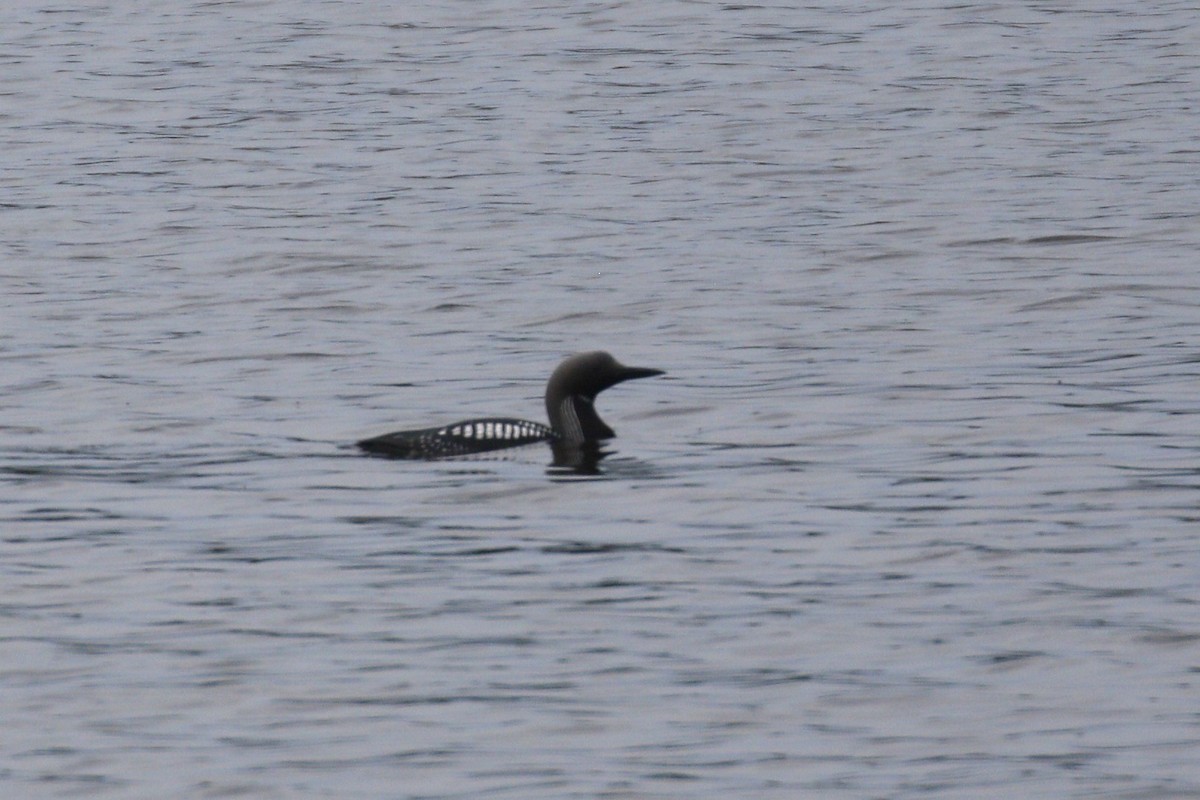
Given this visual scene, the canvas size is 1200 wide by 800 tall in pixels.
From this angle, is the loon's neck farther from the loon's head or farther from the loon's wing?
the loon's wing

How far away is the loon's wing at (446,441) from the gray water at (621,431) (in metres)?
0.23

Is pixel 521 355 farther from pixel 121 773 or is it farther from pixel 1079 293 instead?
pixel 121 773

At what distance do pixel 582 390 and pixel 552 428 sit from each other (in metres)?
0.32

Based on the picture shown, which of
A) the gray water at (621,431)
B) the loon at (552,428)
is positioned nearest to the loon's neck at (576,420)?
the loon at (552,428)

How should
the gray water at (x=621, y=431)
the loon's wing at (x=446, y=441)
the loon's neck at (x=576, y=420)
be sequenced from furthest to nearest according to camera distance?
the loon's neck at (x=576, y=420) < the loon's wing at (x=446, y=441) < the gray water at (x=621, y=431)

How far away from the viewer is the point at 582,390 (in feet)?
50.0

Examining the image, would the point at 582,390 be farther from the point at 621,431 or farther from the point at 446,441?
the point at 446,441

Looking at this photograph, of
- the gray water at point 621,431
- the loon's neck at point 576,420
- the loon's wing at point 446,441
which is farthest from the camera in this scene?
the loon's neck at point 576,420

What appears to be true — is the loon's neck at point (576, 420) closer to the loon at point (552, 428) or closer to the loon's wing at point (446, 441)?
the loon at point (552, 428)

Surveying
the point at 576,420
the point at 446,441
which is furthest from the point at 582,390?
the point at 446,441

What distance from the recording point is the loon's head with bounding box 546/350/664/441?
15055mm

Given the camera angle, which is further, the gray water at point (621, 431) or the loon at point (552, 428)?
the loon at point (552, 428)

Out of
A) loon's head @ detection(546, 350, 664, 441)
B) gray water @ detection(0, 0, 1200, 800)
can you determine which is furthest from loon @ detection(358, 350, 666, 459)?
gray water @ detection(0, 0, 1200, 800)

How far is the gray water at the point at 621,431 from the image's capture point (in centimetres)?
963
